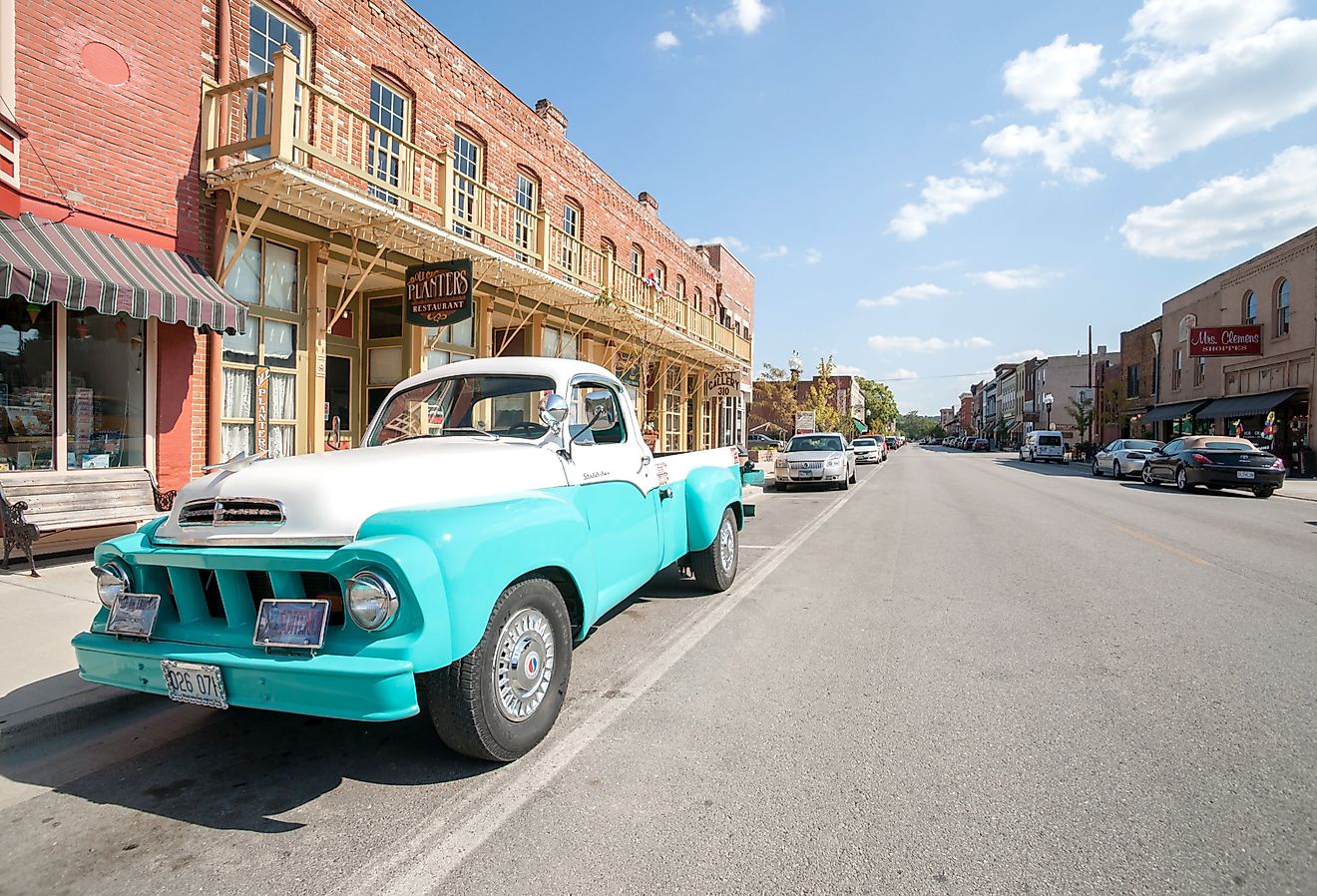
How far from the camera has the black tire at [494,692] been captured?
305 cm

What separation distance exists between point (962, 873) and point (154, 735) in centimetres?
398

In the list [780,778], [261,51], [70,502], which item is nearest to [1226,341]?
[261,51]

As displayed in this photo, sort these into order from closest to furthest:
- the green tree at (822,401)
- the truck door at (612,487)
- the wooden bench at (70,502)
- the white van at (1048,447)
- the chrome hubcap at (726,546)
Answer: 1. the truck door at (612,487)
2. the wooden bench at (70,502)
3. the chrome hubcap at (726,546)
4. the white van at (1048,447)
5. the green tree at (822,401)

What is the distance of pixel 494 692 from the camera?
10.5 feet

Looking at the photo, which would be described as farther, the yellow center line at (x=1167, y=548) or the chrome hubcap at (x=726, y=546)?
the yellow center line at (x=1167, y=548)

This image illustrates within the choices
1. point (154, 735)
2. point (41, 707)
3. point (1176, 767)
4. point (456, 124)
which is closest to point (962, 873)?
point (1176, 767)

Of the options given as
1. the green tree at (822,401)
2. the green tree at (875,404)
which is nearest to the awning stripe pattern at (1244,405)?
the green tree at (822,401)

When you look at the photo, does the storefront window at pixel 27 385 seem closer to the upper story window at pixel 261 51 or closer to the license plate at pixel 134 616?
the upper story window at pixel 261 51

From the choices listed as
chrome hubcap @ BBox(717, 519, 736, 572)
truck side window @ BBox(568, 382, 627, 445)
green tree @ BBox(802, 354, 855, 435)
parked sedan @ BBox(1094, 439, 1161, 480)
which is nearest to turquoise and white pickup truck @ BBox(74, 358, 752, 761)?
truck side window @ BBox(568, 382, 627, 445)

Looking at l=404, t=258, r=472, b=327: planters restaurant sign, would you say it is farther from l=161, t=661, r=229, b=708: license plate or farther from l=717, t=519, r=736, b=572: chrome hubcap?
l=161, t=661, r=229, b=708: license plate

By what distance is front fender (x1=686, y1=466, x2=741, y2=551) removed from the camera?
6.11 m

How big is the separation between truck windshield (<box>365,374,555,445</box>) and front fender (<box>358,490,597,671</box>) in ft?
3.38

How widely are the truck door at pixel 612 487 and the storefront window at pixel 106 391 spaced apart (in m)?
6.11

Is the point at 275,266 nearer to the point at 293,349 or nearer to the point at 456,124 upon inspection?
the point at 293,349
